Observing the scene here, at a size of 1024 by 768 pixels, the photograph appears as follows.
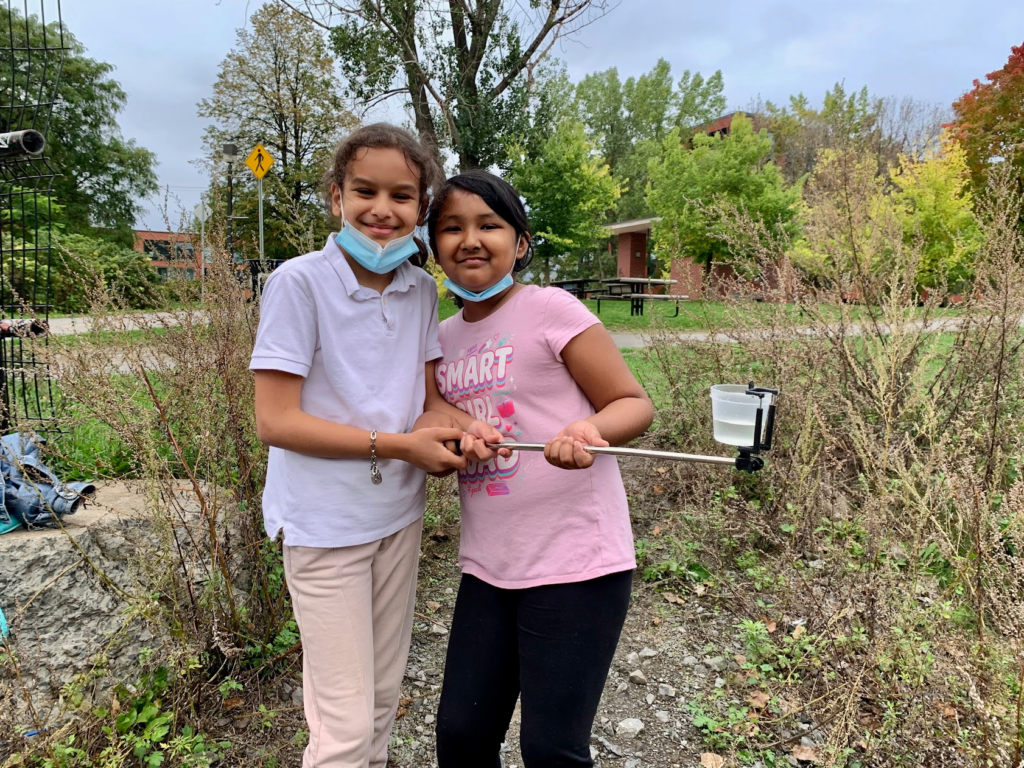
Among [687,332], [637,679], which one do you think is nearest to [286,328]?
[637,679]

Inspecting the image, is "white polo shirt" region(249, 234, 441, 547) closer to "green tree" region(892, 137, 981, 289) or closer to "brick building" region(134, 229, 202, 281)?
"brick building" region(134, 229, 202, 281)

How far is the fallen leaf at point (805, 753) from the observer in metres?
2.16

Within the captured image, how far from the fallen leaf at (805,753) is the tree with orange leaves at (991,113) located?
1903 cm

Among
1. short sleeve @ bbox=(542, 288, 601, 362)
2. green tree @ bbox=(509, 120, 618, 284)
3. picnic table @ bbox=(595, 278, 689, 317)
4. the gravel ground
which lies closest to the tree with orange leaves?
picnic table @ bbox=(595, 278, 689, 317)

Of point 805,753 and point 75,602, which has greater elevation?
point 75,602

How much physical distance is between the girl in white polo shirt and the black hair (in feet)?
0.22

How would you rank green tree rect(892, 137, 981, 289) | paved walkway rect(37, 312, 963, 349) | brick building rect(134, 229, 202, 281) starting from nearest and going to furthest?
1. paved walkway rect(37, 312, 963, 349)
2. brick building rect(134, 229, 202, 281)
3. green tree rect(892, 137, 981, 289)

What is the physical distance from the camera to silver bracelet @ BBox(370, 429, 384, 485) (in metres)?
1.42

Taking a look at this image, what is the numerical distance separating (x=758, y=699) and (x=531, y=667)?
4.63 ft

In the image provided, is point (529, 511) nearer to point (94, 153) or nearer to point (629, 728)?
point (629, 728)

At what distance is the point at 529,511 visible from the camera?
1521mm

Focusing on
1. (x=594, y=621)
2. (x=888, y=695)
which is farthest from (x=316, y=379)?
(x=888, y=695)

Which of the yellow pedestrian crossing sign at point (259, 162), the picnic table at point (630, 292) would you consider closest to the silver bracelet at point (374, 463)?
the yellow pedestrian crossing sign at point (259, 162)

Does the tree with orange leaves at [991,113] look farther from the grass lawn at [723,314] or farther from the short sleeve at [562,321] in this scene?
the short sleeve at [562,321]
